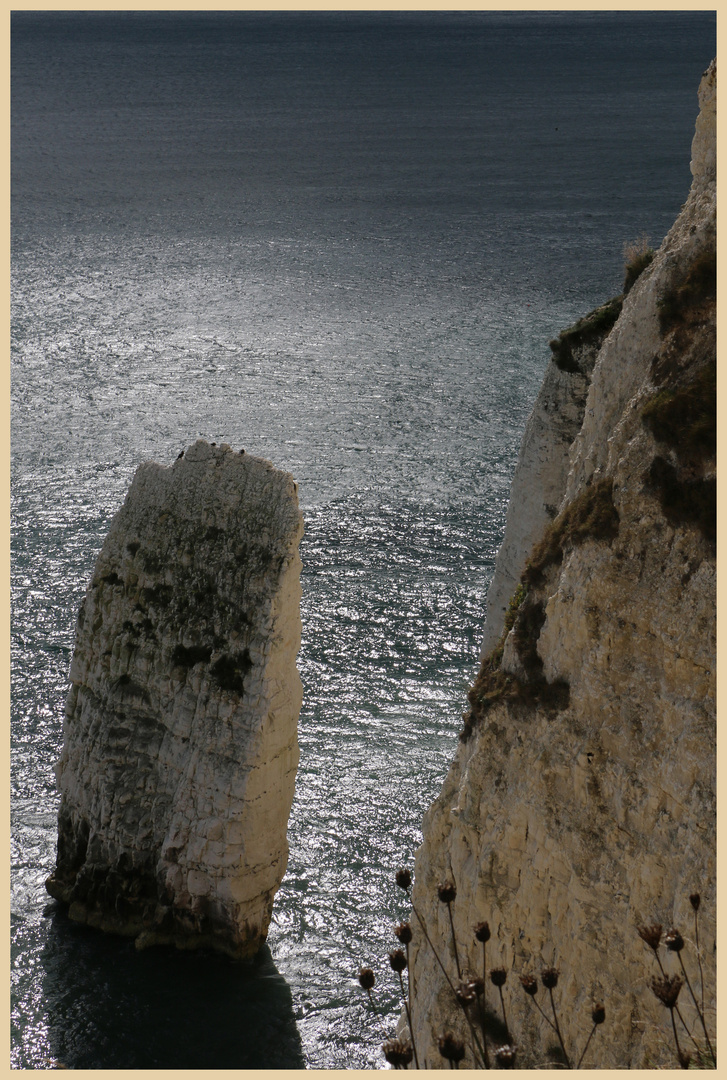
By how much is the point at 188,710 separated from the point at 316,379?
36357 mm

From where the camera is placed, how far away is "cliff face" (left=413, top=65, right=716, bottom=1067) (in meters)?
13.7

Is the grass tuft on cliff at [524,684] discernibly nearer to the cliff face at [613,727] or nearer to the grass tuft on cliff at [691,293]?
the cliff face at [613,727]

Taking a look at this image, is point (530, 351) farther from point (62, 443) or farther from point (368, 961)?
point (368, 961)

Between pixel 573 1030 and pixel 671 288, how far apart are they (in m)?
9.67

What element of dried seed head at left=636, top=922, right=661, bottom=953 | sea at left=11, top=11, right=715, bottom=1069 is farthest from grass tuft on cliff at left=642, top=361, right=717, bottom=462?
sea at left=11, top=11, right=715, bottom=1069

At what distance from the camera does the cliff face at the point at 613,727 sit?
13656 millimetres

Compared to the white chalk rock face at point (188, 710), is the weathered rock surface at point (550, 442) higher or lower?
higher

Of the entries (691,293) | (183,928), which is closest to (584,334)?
(691,293)

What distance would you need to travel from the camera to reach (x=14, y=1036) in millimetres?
21219

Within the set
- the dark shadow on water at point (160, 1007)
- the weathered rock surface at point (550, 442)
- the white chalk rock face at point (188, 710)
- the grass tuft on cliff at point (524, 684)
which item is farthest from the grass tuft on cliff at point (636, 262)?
the dark shadow on water at point (160, 1007)

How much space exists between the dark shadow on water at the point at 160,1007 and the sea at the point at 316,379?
52 mm

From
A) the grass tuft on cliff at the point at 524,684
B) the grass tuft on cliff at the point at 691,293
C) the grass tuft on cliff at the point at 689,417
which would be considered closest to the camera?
the grass tuft on cliff at the point at 689,417

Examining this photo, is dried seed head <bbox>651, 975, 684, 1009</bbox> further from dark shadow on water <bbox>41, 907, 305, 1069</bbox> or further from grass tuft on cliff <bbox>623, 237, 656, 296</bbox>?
grass tuft on cliff <bbox>623, 237, 656, 296</bbox>

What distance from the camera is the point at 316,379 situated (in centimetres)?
5678
